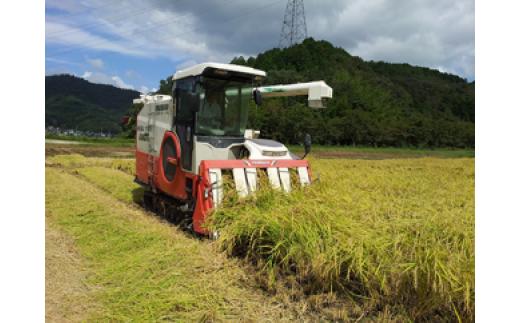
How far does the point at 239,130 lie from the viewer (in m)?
7.04

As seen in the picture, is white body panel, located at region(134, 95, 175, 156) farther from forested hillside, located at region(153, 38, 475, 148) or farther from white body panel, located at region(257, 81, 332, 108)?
forested hillside, located at region(153, 38, 475, 148)

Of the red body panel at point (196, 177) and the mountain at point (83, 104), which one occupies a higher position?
the mountain at point (83, 104)

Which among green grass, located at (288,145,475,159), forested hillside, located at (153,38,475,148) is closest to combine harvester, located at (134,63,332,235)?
forested hillside, located at (153,38,475,148)

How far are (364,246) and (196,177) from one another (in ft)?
10.3

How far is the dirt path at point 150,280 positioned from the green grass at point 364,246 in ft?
1.15

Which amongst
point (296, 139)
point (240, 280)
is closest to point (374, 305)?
point (240, 280)

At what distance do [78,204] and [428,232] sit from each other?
6607 millimetres

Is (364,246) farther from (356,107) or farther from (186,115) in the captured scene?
(356,107)

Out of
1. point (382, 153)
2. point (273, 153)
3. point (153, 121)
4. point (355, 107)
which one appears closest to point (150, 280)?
point (273, 153)

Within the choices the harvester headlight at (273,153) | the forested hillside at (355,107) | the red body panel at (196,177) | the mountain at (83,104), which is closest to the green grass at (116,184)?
the red body panel at (196,177)

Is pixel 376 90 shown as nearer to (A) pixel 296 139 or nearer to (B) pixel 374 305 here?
(A) pixel 296 139

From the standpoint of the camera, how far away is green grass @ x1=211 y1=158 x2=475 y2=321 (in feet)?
10.3

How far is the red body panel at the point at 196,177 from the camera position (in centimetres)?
562

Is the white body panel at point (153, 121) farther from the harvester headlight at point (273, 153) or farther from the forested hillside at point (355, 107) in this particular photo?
the forested hillside at point (355, 107)
